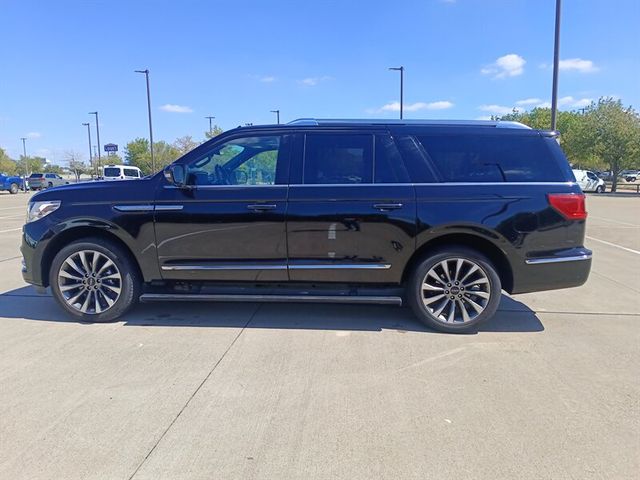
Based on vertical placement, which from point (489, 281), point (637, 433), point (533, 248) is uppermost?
point (533, 248)

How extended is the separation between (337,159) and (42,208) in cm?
309

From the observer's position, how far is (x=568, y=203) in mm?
4316

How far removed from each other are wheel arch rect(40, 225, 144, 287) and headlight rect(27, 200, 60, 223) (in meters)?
0.26

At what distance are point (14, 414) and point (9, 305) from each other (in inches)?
112

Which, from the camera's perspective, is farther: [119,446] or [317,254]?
[317,254]

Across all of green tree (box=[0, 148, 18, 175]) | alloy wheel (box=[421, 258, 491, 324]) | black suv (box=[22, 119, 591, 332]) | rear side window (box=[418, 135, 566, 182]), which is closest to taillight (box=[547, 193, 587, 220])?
black suv (box=[22, 119, 591, 332])

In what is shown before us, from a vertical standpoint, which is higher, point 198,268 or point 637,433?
point 198,268

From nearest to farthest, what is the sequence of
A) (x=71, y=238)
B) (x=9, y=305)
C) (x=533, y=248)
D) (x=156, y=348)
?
(x=156, y=348), (x=533, y=248), (x=71, y=238), (x=9, y=305)

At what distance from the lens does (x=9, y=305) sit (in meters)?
5.28

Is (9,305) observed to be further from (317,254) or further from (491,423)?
(491,423)

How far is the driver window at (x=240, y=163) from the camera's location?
455 cm

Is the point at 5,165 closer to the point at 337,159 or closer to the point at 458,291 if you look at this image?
the point at 337,159

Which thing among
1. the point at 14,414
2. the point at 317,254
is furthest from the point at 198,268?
the point at 14,414

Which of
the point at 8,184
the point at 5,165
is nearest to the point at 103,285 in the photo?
the point at 8,184
